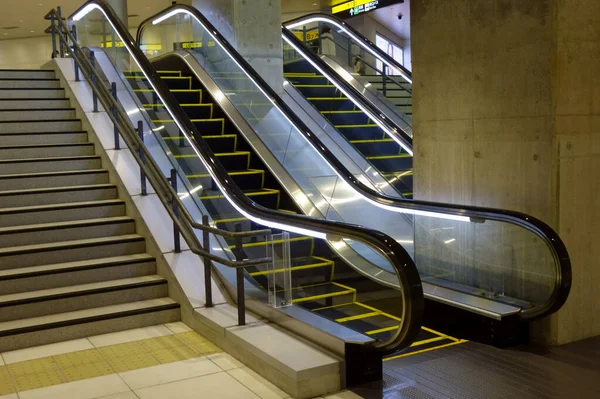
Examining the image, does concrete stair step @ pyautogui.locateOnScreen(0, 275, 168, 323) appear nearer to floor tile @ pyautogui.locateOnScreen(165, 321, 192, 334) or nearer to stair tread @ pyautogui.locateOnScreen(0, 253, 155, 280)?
stair tread @ pyautogui.locateOnScreen(0, 253, 155, 280)

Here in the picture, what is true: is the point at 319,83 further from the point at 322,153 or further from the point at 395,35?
the point at 395,35

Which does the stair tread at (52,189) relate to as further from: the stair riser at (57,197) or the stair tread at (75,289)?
the stair tread at (75,289)

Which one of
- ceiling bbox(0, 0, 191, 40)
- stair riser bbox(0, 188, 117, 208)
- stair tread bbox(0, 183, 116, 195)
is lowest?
stair riser bbox(0, 188, 117, 208)

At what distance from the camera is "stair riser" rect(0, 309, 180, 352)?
473cm

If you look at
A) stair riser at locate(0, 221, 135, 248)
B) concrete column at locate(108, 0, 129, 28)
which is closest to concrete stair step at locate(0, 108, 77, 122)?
stair riser at locate(0, 221, 135, 248)

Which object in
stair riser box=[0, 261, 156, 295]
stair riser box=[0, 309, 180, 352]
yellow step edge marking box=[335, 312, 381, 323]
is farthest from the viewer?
stair riser box=[0, 261, 156, 295]

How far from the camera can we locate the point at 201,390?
12.7ft

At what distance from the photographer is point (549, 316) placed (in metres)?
4.50

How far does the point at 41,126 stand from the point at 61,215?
5.99 ft

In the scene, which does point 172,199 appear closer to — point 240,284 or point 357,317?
point 240,284

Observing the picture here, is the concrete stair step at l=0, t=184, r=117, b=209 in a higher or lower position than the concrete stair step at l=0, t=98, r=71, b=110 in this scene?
lower

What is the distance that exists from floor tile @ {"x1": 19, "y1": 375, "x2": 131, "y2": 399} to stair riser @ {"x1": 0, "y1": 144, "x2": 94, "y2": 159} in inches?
144

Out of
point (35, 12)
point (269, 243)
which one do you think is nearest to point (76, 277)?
point (269, 243)

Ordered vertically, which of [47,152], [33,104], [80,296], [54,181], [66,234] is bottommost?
[80,296]
